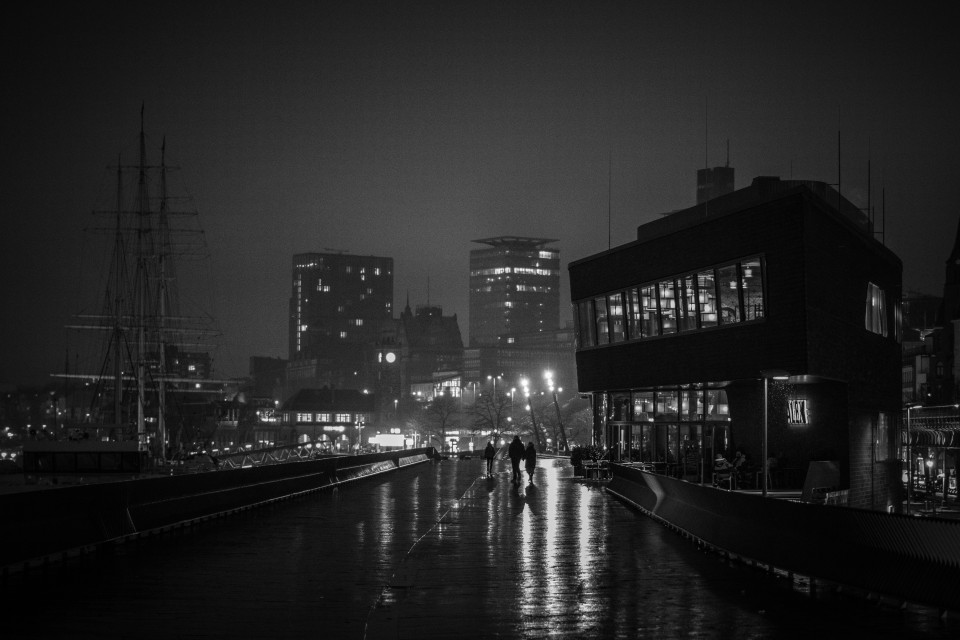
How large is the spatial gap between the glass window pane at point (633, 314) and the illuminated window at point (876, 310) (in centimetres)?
818

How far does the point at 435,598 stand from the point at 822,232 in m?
24.8

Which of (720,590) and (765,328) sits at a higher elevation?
(765,328)

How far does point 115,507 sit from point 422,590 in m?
7.83

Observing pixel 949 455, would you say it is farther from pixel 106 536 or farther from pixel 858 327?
pixel 106 536

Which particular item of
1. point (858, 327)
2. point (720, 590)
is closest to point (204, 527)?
point (720, 590)

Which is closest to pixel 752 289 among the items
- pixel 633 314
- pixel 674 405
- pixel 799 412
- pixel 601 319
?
pixel 799 412

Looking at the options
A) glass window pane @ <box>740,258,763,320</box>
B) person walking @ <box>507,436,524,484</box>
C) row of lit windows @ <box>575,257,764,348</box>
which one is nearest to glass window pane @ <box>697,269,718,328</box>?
row of lit windows @ <box>575,257,764,348</box>

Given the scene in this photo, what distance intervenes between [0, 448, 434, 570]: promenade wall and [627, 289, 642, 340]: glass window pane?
1497cm

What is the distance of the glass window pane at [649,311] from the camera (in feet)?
137

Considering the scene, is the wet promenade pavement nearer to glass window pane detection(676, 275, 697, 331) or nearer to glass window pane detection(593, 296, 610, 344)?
glass window pane detection(676, 275, 697, 331)

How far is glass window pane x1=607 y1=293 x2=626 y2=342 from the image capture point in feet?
146

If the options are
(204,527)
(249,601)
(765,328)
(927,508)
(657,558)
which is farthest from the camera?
(927,508)

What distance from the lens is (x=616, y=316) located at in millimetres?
45125

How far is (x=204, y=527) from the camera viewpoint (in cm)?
2459
